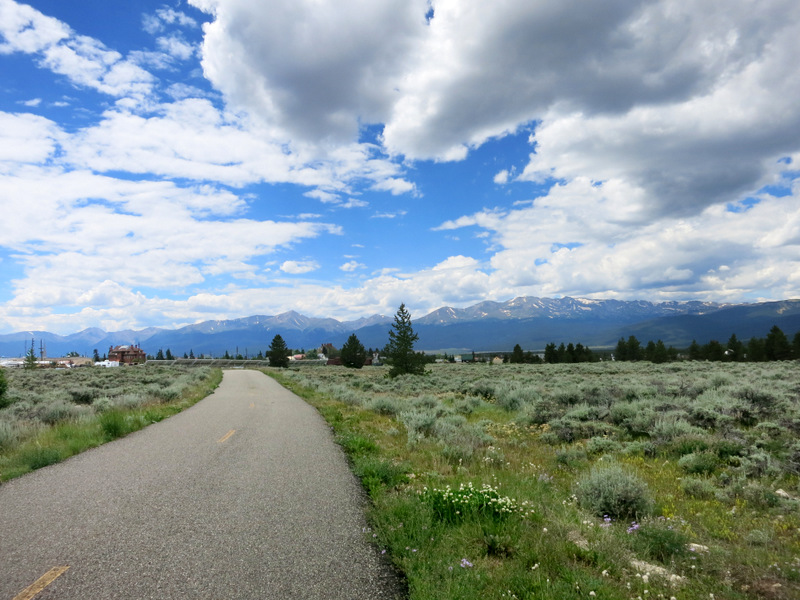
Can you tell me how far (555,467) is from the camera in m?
8.38

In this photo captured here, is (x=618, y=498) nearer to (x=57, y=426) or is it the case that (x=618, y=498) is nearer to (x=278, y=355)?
(x=57, y=426)

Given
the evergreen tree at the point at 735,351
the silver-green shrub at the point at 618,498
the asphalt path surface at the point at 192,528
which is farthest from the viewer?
the evergreen tree at the point at 735,351

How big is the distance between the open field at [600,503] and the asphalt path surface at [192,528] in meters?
0.61

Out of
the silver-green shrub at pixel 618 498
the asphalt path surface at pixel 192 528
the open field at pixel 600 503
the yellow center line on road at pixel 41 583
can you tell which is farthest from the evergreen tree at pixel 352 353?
the yellow center line on road at pixel 41 583

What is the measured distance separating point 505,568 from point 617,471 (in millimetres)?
3109

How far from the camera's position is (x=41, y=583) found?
395 centimetres

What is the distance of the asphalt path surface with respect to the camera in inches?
157

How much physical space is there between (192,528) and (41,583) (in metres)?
1.53

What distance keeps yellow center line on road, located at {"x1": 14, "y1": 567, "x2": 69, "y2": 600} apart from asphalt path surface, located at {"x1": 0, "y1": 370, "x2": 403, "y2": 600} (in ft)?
0.17

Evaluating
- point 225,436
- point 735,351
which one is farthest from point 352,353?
point 225,436

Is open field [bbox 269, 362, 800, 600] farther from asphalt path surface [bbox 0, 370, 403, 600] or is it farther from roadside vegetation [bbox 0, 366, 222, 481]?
roadside vegetation [bbox 0, 366, 222, 481]

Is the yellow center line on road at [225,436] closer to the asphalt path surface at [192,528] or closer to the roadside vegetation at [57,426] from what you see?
the asphalt path surface at [192,528]

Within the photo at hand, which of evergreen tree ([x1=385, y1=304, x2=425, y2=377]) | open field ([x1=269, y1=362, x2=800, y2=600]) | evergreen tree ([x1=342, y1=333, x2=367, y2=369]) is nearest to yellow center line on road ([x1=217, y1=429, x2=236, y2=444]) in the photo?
open field ([x1=269, y1=362, x2=800, y2=600])

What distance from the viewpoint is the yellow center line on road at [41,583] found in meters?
3.73
